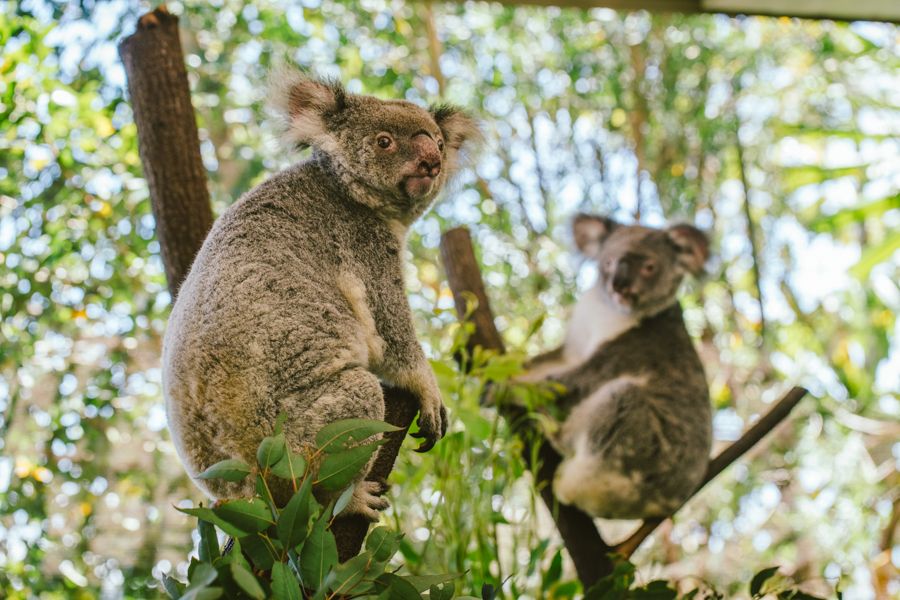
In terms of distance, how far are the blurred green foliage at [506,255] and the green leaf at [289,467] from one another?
3.17ft

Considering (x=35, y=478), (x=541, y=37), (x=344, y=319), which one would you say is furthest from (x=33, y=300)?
(x=541, y=37)

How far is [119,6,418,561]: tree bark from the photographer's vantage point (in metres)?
2.37

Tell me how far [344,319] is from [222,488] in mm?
409

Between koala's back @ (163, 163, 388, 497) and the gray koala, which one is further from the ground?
koala's back @ (163, 163, 388, 497)

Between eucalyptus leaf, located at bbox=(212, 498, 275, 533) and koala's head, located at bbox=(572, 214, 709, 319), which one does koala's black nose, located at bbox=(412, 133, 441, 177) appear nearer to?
eucalyptus leaf, located at bbox=(212, 498, 275, 533)

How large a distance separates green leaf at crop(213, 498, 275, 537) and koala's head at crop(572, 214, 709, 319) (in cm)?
240

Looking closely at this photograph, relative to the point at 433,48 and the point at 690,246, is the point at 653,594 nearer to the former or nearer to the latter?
the point at 690,246

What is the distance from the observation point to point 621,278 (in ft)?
11.5

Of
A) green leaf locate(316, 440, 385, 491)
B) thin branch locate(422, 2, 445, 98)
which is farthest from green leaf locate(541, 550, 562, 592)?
thin branch locate(422, 2, 445, 98)

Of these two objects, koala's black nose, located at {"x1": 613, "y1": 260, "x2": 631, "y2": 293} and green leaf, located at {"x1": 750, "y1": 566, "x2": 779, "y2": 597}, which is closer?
green leaf, located at {"x1": 750, "y1": 566, "x2": 779, "y2": 597}

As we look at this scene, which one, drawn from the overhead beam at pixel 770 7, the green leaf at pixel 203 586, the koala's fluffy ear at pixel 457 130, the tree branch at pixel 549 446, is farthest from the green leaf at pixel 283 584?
the overhead beam at pixel 770 7

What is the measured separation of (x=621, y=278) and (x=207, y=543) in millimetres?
2423

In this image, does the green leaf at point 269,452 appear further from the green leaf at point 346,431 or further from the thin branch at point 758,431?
the thin branch at point 758,431

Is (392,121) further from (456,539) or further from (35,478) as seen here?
(35,478)
